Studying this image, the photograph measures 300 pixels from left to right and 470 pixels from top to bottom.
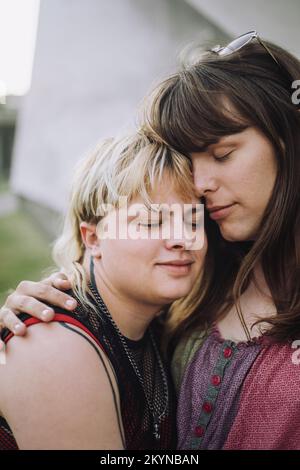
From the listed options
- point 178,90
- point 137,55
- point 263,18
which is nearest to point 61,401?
point 178,90

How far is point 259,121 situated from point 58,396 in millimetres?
953

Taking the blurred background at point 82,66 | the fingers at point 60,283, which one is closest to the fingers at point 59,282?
the fingers at point 60,283

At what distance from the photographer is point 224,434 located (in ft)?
4.62

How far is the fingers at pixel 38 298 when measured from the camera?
1.29 m

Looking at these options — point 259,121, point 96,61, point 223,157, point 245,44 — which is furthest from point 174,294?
point 96,61

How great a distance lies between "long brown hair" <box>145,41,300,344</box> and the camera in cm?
146

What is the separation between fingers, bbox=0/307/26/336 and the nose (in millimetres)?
641

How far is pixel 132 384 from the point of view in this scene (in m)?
1.39

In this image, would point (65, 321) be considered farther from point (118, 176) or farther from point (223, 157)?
point (223, 157)

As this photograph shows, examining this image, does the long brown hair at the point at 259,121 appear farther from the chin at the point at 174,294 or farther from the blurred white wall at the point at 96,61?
the blurred white wall at the point at 96,61

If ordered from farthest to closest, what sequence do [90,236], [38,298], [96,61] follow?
[96,61] < [90,236] < [38,298]

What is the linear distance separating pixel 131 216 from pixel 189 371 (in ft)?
1.77

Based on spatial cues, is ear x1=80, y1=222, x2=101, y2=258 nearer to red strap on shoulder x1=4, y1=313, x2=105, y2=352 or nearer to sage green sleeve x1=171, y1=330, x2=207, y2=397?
red strap on shoulder x1=4, y1=313, x2=105, y2=352
